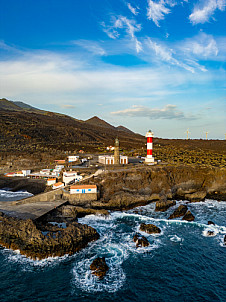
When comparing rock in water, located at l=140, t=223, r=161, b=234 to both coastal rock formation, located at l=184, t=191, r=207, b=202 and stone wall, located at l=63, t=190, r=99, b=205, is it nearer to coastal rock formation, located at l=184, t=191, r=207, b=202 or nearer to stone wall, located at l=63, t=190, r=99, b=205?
stone wall, located at l=63, t=190, r=99, b=205

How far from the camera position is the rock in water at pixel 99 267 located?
17263 mm

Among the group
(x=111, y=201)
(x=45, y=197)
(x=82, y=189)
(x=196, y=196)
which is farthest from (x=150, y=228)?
(x=45, y=197)

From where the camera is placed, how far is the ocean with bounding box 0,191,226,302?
15422 mm

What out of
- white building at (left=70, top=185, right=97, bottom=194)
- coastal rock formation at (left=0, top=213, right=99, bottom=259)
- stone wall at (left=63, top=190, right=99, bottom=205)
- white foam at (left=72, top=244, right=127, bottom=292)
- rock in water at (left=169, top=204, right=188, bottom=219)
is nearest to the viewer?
white foam at (left=72, top=244, right=127, bottom=292)

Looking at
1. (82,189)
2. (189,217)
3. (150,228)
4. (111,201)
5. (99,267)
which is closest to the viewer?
(99,267)

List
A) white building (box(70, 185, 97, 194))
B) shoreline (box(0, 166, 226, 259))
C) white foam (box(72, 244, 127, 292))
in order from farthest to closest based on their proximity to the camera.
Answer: white building (box(70, 185, 97, 194)) → shoreline (box(0, 166, 226, 259)) → white foam (box(72, 244, 127, 292))

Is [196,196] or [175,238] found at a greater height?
[196,196]

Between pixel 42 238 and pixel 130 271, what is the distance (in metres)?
8.65

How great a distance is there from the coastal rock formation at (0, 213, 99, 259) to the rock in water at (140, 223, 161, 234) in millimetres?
5530

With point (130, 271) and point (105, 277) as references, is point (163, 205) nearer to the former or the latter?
point (130, 271)

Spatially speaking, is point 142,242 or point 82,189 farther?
point 82,189

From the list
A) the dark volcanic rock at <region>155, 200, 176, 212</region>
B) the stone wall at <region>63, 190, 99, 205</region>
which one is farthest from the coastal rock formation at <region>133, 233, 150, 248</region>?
the stone wall at <region>63, 190, 99, 205</region>

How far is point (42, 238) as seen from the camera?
2042 centimetres

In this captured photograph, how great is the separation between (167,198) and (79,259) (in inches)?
845
